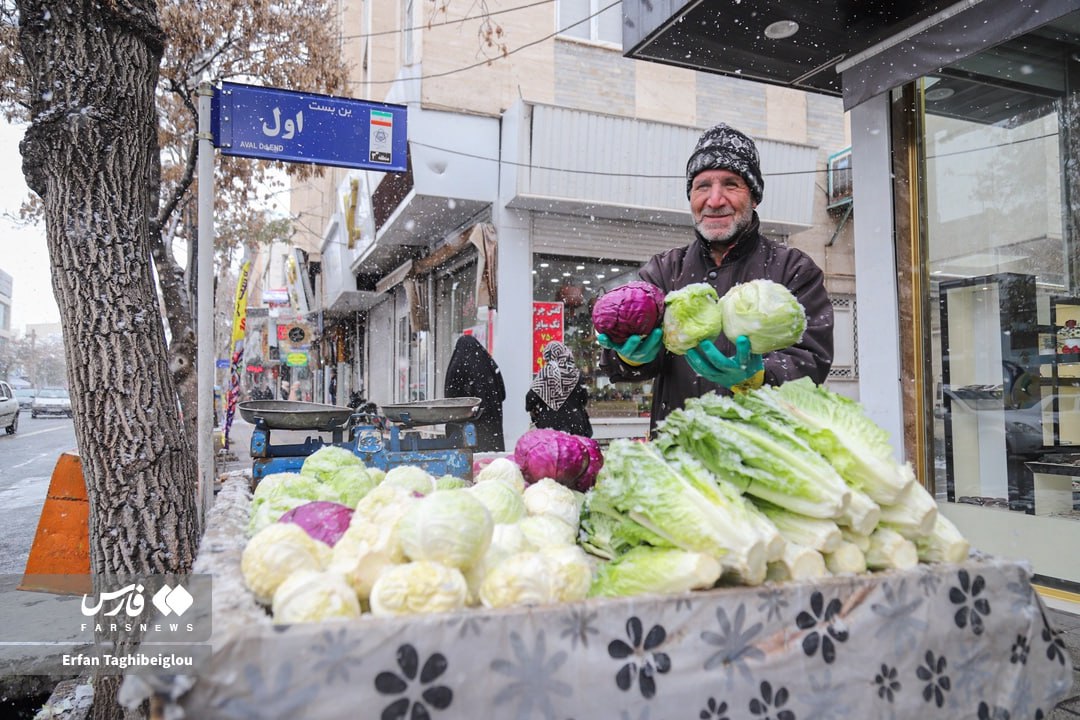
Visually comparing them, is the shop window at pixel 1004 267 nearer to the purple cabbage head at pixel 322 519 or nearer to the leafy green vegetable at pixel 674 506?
the leafy green vegetable at pixel 674 506

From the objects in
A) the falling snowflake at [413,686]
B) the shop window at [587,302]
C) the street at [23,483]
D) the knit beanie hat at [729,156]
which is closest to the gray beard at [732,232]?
the knit beanie hat at [729,156]

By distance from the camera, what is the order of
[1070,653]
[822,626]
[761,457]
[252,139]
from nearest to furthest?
[822,626] < [761,457] < [1070,653] < [252,139]

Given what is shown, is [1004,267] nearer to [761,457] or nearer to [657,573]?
[761,457]

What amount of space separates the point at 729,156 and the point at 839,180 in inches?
430

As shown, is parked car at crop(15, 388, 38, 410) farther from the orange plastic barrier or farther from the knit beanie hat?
the knit beanie hat

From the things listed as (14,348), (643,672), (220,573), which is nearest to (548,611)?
(643,672)

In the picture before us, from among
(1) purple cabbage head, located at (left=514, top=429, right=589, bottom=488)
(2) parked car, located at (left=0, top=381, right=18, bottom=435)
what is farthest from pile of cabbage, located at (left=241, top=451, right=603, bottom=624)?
(2) parked car, located at (left=0, top=381, right=18, bottom=435)

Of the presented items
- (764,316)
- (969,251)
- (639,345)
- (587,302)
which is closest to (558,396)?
(969,251)

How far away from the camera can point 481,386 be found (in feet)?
24.6

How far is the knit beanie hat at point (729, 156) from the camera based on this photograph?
276 centimetres

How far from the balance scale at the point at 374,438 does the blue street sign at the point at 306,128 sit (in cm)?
212

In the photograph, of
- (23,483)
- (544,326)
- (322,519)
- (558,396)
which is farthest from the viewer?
(23,483)

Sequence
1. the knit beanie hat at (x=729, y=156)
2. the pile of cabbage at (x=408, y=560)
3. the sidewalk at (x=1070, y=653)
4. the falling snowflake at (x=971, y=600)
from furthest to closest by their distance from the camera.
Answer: the sidewalk at (x=1070, y=653)
the knit beanie hat at (x=729, y=156)
the falling snowflake at (x=971, y=600)
the pile of cabbage at (x=408, y=560)

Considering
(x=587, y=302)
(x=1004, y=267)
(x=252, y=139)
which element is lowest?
(x=1004, y=267)
